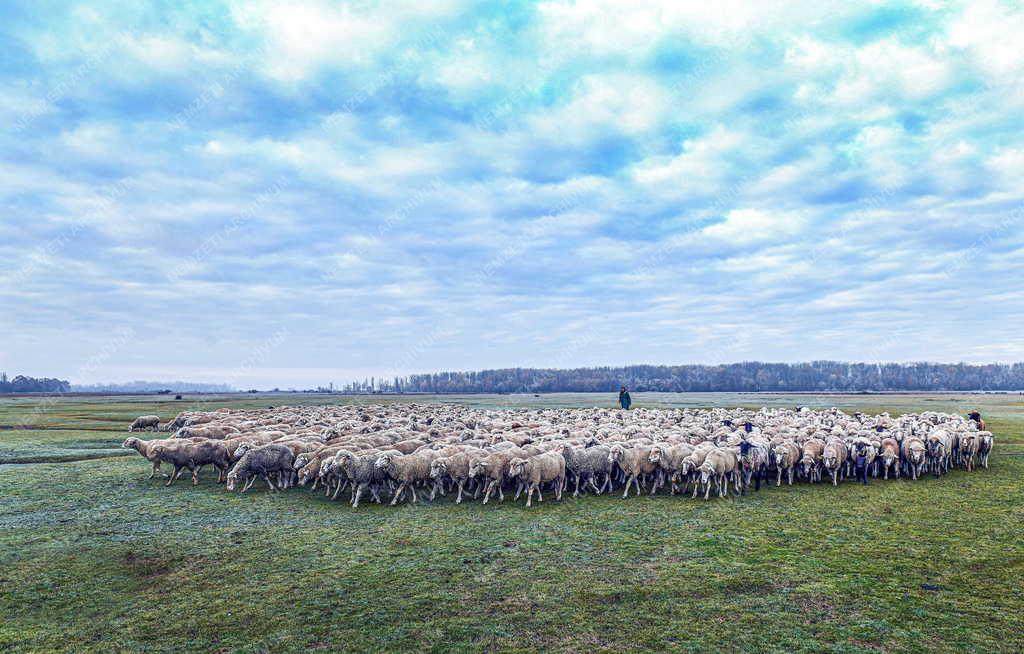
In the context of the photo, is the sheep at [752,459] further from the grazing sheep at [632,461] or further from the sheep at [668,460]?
the grazing sheep at [632,461]

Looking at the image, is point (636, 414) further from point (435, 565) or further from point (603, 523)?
point (435, 565)

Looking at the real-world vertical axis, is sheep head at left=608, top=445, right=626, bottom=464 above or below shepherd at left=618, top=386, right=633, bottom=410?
below

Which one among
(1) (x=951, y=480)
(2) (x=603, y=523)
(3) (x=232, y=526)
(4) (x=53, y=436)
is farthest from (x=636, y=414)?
(4) (x=53, y=436)

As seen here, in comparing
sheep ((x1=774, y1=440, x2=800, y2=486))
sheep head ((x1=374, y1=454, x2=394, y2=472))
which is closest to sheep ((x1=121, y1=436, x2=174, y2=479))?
sheep head ((x1=374, y1=454, x2=394, y2=472))

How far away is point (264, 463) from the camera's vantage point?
59.7 feet

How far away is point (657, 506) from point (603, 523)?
8.41 ft

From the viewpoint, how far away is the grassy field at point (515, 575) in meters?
7.80

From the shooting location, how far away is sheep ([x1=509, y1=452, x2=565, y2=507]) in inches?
642

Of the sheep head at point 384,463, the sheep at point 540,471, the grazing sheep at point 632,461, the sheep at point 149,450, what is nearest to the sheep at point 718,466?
the grazing sheep at point 632,461

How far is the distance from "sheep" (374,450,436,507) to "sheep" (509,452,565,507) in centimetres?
256

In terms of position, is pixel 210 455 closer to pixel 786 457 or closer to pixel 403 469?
pixel 403 469

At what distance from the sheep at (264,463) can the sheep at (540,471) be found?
760 centimetres

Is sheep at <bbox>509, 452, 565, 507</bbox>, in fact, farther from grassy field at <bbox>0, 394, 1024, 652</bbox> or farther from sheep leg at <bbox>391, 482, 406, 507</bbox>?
sheep leg at <bbox>391, 482, 406, 507</bbox>

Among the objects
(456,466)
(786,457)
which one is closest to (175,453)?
(456,466)
